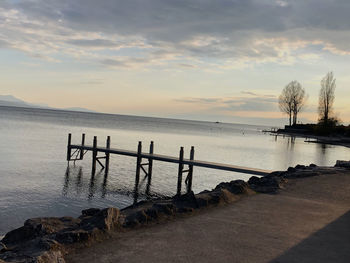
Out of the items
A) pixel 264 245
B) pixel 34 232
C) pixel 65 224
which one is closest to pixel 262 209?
pixel 264 245

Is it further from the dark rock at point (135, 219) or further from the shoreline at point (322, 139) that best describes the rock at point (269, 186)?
the shoreline at point (322, 139)

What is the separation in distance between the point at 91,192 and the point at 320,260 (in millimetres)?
16395

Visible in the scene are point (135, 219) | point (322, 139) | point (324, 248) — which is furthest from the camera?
point (322, 139)

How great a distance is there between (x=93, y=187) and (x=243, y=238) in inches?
652

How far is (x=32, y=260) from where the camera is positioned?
5.27 meters

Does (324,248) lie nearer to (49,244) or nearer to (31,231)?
(49,244)

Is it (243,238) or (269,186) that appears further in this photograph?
(269,186)

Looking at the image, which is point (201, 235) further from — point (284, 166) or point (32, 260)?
point (284, 166)

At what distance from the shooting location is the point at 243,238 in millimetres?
7410

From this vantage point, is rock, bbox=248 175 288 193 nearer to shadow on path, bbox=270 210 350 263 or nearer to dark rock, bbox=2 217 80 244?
shadow on path, bbox=270 210 350 263

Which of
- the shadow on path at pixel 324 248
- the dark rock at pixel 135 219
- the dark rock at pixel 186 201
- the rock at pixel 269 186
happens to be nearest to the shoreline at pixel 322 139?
the rock at pixel 269 186

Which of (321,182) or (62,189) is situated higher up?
(321,182)

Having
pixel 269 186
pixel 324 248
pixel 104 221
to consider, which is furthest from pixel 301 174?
pixel 104 221

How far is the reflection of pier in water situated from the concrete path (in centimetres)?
1117
